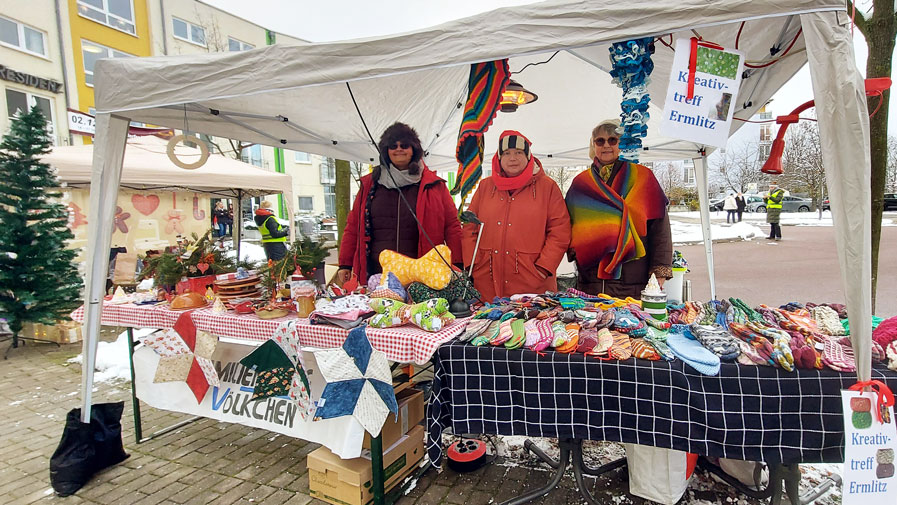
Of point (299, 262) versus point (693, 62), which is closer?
point (693, 62)

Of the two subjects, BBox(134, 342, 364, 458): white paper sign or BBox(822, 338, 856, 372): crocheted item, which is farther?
BBox(134, 342, 364, 458): white paper sign

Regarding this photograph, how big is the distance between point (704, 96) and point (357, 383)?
193 cm

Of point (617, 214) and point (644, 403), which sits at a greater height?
point (617, 214)

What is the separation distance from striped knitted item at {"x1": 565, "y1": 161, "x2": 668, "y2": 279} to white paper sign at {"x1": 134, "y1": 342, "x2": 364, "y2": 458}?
1.68 metres

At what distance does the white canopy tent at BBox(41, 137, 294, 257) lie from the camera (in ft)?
18.3

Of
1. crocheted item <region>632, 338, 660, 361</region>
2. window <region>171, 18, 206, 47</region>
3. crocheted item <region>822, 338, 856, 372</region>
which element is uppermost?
window <region>171, 18, 206, 47</region>

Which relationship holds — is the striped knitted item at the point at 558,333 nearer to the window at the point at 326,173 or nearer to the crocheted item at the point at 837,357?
the crocheted item at the point at 837,357

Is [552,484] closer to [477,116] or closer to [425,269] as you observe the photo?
[425,269]

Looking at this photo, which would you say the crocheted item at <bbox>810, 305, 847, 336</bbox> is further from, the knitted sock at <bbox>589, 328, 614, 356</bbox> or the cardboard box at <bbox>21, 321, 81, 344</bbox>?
the cardboard box at <bbox>21, 321, 81, 344</bbox>

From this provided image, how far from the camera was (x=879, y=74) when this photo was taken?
322 centimetres

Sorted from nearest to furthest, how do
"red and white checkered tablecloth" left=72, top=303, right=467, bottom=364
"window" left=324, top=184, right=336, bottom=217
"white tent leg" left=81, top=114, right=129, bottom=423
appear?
"red and white checkered tablecloth" left=72, top=303, right=467, bottom=364 < "white tent leg" left=81, top=114, right=129, bottom=423 < "window" left=324, top=184, right=336, bottom=217

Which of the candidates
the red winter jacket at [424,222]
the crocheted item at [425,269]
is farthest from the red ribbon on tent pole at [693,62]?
the red winter jacket at [424,222]

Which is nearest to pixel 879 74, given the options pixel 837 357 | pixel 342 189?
pixel 837 357

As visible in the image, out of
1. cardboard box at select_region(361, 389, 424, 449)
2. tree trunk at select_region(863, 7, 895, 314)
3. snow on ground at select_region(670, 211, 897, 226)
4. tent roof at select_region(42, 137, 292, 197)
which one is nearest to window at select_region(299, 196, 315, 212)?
tent roof at select_region(42, 137, 292, 197)
